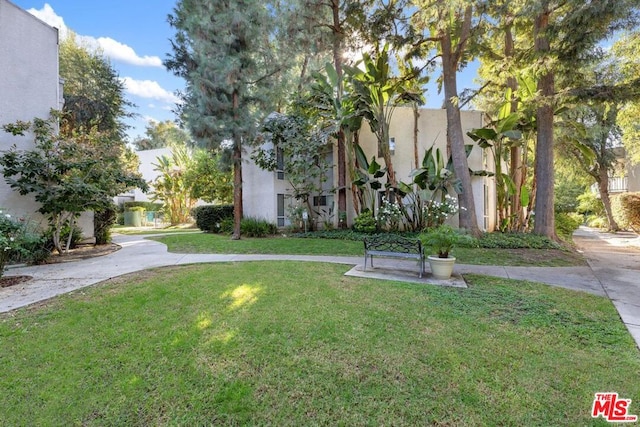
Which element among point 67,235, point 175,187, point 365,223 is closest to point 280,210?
point 365,223

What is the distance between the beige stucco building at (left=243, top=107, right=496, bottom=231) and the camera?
528 inches

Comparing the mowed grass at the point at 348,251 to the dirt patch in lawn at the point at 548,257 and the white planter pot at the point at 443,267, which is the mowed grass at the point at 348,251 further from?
the white planter pot at the point at 443,267

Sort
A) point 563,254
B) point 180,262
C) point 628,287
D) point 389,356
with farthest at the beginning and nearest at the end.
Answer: point 563,254 → point 180,262 → point 628,287 → point 389,356

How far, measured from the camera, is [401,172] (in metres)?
14.1

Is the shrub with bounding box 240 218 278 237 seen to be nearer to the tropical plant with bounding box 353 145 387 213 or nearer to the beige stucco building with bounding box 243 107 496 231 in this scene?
the beige stucco building with bounding box 243 107 496 231

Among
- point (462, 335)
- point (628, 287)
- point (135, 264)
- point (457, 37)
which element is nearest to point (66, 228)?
→ point (135, 264)

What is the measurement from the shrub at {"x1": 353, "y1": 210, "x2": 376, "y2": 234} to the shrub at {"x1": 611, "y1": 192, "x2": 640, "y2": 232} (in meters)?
13.0

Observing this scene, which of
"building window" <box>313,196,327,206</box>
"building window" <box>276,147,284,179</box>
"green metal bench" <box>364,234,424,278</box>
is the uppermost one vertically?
"building window" <box>276,147,284,179</box>

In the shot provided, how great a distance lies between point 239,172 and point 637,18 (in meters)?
12.7

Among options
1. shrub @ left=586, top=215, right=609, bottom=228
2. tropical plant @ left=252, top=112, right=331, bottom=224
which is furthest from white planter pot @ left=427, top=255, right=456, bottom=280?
shrub @ left=586, top=215, right=609, bottom=228

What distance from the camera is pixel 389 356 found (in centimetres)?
305

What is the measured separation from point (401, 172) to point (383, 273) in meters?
8.84

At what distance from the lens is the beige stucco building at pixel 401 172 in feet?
44.0

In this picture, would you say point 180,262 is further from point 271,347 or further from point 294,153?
point 294,153
